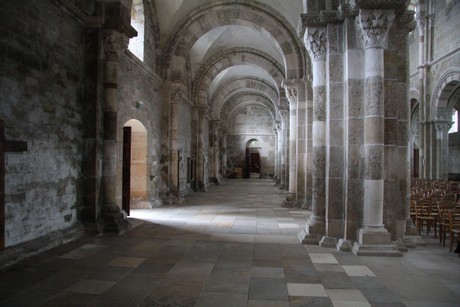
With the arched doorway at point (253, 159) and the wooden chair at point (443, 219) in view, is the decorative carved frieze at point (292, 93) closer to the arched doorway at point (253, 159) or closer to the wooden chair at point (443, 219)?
the wooden chair at point (443, 219)

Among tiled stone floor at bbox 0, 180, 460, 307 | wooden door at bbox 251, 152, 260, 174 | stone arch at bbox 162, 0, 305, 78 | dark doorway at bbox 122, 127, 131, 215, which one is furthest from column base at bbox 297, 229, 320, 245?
wooden door at bbox 251, 152, 260, 174

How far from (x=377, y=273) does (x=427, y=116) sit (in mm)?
16316

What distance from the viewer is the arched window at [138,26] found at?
1135 cm

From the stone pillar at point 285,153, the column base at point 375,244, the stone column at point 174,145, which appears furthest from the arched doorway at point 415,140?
the column base at point 375,244

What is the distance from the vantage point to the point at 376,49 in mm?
6027

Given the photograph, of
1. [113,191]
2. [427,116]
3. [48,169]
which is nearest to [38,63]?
[48,169]

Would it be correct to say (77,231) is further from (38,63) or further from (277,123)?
(277,123)

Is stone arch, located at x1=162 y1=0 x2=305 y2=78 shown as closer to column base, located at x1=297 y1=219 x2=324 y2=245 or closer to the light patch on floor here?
column base, located at x1=297 y1=219 x2=324 y2=245

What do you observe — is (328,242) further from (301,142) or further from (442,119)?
(442,119)

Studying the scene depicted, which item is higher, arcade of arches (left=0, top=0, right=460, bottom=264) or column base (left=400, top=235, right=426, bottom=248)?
arcade of arches (left=0, top=0, right=460, bottom=264)

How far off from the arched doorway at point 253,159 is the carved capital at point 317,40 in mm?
27348

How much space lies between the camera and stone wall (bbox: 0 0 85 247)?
17.6 ft

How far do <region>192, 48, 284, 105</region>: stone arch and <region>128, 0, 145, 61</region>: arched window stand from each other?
641 cm

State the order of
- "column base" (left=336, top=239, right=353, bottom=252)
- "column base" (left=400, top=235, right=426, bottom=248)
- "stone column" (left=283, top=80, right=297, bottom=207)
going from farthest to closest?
"stone column" (left=283, top=80, right=297, bottom=207) → "column base" (left=400, top=235, right=426, bottom=248) → "column base" (left=336, top=239, right=353, bottom=252)
